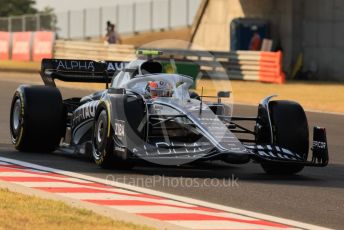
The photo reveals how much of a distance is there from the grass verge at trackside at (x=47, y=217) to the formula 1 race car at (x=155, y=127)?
2.74 metres

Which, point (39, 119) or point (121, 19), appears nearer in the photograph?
point (39, 119)

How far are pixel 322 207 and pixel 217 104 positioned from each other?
9.74 feet

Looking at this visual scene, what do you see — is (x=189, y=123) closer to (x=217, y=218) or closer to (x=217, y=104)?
(x=217, y=104)

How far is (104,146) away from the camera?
12.6 metres

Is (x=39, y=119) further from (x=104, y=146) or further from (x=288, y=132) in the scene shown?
(x=288, y=132)

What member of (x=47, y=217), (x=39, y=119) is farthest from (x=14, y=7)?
(x=47, y=217)

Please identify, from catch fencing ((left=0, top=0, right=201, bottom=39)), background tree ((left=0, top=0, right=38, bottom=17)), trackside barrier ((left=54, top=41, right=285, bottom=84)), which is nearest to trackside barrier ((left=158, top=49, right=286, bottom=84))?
trackside barrier ((left=54, top=41, right=285, bottom=84))

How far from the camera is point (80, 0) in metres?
59.3

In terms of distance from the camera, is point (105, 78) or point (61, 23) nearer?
point (105, 78)

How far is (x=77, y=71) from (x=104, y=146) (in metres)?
3.38

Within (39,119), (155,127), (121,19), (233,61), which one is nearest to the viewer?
(155,127)

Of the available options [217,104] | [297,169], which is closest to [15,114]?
[217,104]

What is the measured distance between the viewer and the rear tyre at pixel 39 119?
1423 centimetres

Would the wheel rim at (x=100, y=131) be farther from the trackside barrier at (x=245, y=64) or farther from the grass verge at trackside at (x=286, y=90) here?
the trackside barrier at (x=245, y=64)
